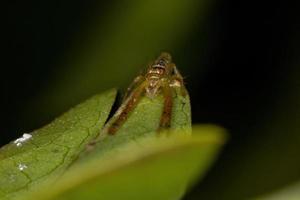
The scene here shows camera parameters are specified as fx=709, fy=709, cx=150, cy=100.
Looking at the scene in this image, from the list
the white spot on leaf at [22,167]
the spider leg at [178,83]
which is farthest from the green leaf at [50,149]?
the spider leg at [178,83]

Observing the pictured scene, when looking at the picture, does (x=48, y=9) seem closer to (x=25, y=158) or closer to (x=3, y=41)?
(x=3, y=41)

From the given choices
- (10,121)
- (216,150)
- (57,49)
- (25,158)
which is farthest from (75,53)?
(216,150)

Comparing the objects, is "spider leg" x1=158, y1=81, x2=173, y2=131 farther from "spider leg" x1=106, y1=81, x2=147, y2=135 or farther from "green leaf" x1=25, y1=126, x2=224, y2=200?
"green leaf" x1=25, y1=126, x2=224, y2=200

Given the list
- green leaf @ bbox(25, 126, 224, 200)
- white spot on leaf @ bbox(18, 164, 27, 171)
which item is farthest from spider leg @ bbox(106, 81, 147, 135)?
green leaf @ bbox(25, 126, 224, 200)

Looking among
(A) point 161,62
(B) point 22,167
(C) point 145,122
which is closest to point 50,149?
(B) point 22,167

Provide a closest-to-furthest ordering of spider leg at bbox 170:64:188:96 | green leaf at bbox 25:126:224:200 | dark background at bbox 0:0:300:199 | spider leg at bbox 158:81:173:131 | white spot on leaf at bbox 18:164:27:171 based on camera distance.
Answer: green leaf at bbox 25:126:224:200 < spider leg at bbox 158:81:173:131 < white spot on leaf at bbox 18:164:27:171 < spider leg at bbox 170:64:188:96 < dark background at bbox 0:0:300:199

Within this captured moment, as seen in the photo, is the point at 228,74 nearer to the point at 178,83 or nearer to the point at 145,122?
the point at 178,83

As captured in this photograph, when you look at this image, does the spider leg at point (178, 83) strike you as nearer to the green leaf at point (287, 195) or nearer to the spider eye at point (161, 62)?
the spider eye at point (161, 62)
